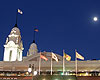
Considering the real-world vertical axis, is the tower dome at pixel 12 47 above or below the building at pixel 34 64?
above

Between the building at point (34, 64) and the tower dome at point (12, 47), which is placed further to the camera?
the tower dome at point (12, 47)

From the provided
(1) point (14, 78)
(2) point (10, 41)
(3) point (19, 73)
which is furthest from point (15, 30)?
(1) point (14, 78)

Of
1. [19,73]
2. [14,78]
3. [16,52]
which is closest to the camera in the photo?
[14,78]

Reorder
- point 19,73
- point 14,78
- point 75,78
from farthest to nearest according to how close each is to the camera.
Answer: point 19,73 → point 14,78 → point 75,78

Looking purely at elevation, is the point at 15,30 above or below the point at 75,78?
above

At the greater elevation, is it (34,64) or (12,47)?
(12,47)

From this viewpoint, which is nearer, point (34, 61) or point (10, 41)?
point (34, 61)

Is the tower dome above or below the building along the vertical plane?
above

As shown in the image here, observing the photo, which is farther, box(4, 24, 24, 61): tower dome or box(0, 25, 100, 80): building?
box(4, 24, 24, 61): tower dome

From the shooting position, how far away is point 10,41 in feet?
252

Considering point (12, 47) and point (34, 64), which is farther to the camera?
point (12, 47)

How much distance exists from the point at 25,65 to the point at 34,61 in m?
3.40

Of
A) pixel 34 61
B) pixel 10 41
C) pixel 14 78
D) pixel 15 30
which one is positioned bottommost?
pixel 14 78

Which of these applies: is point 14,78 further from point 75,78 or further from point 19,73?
point 75,78
